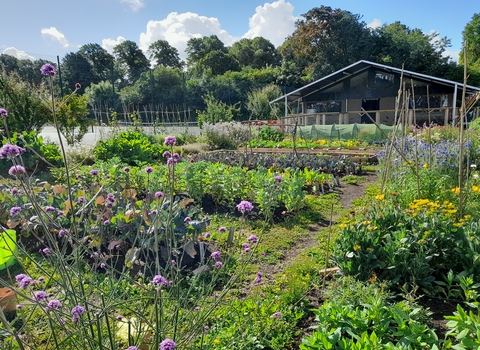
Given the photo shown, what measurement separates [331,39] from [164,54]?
3315 centimetres

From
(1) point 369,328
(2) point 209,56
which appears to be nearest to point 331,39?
(2) point 209,56

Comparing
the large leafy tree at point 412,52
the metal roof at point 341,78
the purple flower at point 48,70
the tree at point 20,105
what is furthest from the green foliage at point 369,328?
the large leafy tree at point 412,52

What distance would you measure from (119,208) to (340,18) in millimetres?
36505

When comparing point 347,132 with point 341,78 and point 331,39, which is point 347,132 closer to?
point 341,78

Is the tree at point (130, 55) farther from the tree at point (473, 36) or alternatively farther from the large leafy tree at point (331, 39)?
the tree at point (473, 36)

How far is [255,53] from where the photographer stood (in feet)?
167

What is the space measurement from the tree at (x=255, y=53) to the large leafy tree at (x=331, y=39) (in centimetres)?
1503

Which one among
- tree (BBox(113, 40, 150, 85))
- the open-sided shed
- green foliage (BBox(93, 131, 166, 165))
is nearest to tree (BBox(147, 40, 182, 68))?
tree (BBox(113, 40, 150, 85))

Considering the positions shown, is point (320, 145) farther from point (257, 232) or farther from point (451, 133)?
point (257, 232)

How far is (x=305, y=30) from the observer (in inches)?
1385

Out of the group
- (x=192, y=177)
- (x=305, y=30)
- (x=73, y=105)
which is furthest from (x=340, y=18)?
(x=192, y=177)

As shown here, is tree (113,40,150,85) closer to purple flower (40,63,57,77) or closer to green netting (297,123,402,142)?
green netting (297,123,402,142)

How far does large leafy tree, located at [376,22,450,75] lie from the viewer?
29.3 m

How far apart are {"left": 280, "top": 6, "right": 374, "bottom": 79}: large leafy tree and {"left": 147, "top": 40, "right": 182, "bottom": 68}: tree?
28.4 m
